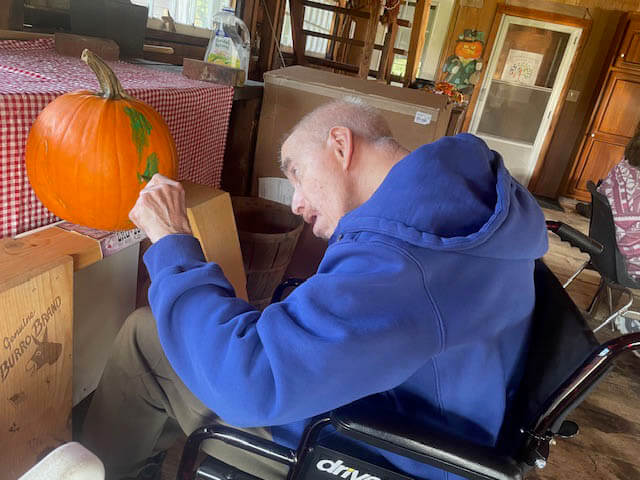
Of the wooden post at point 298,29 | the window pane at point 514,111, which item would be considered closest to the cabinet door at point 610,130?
the window pane at point 514,111

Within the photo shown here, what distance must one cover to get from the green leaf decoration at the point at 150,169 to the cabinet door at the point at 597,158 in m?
5.50

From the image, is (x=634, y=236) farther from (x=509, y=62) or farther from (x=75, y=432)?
(x=509, y=62)

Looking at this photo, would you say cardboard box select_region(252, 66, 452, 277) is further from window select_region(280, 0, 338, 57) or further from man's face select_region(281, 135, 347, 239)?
window select_region(280, 0, 338, 57)

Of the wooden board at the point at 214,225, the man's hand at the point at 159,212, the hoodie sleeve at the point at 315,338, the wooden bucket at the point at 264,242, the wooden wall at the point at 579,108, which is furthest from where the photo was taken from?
the wooden wall at the point at 579,108

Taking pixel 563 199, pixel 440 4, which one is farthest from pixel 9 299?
pixel 440 4

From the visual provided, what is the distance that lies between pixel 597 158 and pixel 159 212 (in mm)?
5773

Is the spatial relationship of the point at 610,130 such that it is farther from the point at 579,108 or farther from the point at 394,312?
the point at 394,312

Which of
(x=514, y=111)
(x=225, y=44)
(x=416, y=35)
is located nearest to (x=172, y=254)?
(x=225, y=44)

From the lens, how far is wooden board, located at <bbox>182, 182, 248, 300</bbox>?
1129mm

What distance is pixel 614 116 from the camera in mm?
5129

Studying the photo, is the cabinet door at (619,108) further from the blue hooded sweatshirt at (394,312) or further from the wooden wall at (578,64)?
the blue hooded sweatshirt at (394,312)

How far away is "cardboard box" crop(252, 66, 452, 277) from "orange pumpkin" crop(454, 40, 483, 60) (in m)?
4.27

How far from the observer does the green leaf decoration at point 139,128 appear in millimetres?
894

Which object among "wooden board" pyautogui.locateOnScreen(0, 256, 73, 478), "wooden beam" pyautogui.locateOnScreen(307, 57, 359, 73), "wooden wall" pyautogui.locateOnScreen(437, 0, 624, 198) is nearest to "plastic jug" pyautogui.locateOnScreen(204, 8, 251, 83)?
"wooden board" pyautogui.locateOnScreen(0, 256, 73, 478)
